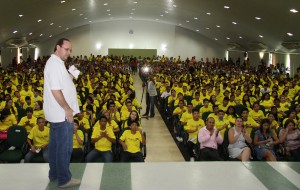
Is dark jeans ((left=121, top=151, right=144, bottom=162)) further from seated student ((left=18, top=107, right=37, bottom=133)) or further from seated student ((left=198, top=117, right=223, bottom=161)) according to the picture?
seated student ((left=18, top=107, right=37, bottom=133))

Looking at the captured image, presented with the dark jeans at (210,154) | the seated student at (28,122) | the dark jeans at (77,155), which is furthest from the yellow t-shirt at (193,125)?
the seated student at (28,122)

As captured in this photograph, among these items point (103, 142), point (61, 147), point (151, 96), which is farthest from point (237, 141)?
point (151, 96)

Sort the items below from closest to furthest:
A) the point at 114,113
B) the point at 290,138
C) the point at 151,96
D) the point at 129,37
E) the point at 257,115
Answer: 1. the point at 290,138
2. the point at 114,113
3. the point at 257,115
4. the point at 151,96
5. the point at 129,37

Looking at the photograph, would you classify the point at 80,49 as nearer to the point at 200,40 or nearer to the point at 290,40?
the point at 200,40

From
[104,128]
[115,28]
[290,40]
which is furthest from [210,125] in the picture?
[115,28]

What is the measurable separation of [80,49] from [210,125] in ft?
133

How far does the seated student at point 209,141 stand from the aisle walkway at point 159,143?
1.79 meters

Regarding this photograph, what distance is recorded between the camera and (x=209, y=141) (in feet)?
26.8

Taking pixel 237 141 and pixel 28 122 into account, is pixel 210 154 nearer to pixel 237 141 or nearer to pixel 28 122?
pixel 237 141

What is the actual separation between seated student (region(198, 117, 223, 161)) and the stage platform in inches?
110

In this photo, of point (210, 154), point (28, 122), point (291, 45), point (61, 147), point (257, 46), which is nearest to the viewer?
point (61, 147)

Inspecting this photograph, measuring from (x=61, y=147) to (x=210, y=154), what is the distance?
14.1 ft

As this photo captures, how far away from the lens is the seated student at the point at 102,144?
26.0 feet

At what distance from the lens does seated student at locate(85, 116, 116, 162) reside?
7926mm
